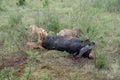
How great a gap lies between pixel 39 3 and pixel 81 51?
11.9ft

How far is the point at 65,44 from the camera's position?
579 centimetres

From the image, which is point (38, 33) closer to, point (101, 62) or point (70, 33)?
point (70, 33)

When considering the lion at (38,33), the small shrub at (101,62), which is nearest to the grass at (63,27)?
the small shrub at (101,62)

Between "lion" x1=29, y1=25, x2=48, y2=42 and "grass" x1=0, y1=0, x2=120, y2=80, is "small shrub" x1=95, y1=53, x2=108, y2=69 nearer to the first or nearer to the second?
"grass" x1=0, y1=0, x2=120, y2=80

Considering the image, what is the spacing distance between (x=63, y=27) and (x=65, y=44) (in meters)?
1.09

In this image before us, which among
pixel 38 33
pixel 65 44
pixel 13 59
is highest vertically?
pixel 38 33

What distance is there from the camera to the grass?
5188mm

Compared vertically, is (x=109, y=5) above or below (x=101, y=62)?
above

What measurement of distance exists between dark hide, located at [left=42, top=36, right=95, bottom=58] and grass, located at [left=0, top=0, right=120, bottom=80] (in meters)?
0.11

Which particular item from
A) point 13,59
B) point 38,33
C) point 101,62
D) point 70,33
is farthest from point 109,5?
point 13,59

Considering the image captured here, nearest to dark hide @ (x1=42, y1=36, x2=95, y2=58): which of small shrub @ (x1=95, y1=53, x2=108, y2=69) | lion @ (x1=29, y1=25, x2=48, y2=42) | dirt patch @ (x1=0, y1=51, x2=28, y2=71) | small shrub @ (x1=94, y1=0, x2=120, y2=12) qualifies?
lion @ (x1=29, y1=25, x2=48, y2=42)

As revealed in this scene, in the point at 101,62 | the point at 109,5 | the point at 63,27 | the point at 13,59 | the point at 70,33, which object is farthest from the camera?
the point at 109,5

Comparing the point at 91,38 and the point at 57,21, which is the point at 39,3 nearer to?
the point at 57,21

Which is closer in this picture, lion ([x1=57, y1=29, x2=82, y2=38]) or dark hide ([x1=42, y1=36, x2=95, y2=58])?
dark hide ([x1=42, y1=36, x2=95, y2=58])
